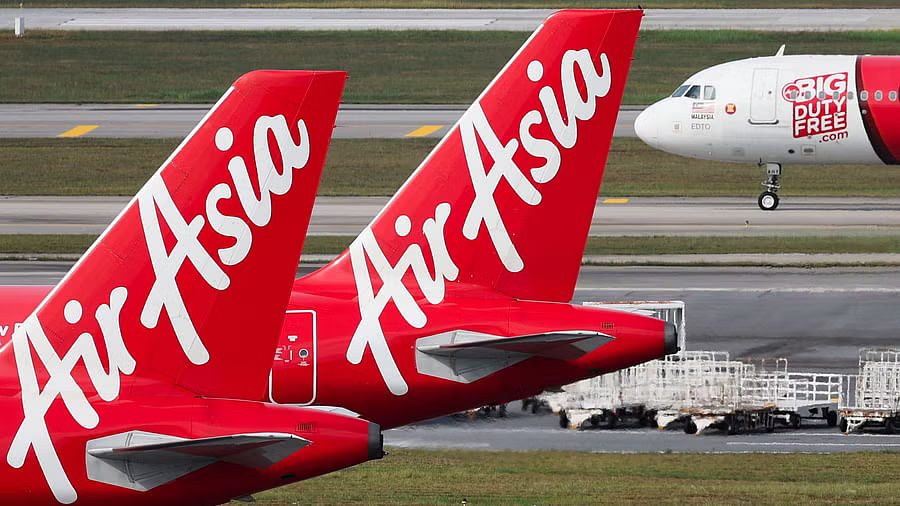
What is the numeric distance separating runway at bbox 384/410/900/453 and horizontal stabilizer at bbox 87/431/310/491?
Result: 46.5 feet

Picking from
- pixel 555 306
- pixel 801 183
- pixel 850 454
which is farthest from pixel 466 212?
pixel 801 183

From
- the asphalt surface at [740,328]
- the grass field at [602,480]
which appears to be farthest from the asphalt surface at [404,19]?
the grass field at [602,480]

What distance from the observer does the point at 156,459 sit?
13797 mm

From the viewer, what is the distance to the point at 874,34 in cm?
10406

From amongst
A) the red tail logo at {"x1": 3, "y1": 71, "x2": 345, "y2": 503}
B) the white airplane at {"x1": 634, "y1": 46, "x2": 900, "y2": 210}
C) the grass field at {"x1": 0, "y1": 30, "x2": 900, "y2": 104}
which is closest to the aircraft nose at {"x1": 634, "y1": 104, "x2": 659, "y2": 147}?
the white airplane at {"x1": 634, "y1": 46, "x2": 900, "y2": 210}

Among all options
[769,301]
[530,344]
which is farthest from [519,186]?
[769,301]

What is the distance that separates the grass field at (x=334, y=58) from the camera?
9406 cm

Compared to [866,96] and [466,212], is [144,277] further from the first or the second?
[866,96]

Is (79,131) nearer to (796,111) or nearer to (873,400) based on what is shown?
(796,111)

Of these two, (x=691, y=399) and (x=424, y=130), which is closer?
(x=691, y=399)

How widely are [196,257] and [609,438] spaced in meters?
17.0

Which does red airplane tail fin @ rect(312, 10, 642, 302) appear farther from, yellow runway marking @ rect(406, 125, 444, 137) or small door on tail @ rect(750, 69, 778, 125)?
yellow runway marking @ rect(406, 125, 444, 137)

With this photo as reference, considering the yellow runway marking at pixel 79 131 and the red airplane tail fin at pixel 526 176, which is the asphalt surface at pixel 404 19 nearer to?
the yellow runway marking at pixel 79 131

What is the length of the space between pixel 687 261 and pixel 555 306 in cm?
3042
